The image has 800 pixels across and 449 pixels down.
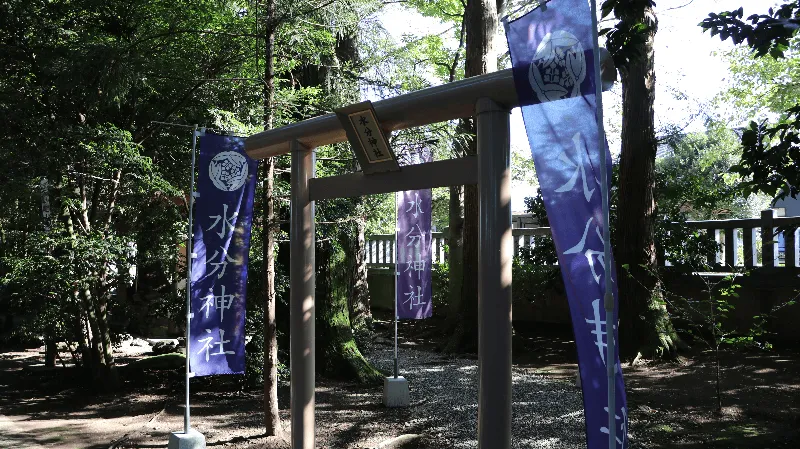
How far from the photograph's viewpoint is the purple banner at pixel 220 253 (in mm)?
5871

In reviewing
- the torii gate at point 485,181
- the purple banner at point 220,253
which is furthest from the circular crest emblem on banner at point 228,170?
the torii gate at point 485,181

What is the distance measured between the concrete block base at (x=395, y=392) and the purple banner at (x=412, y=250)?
3.31ft

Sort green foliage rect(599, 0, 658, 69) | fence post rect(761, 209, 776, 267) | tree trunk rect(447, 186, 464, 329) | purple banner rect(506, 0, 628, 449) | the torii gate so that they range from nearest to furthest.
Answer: purple banner rect(506, 0, 628, 449)
the torii gate
green foliage rect(599, 0, 658, 69)
fence post rect(761, 209, 776, 267)
tree trunk rect(447, 186, 464, 329)

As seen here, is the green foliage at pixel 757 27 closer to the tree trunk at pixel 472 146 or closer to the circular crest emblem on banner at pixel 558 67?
the circular crest emblem on banner at pixel 558 67

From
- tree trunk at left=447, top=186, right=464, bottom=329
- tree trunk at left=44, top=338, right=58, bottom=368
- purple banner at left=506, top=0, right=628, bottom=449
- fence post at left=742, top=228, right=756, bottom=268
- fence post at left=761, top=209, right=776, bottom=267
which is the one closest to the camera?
purple banner at left=506, top=0, right=628, bottom=449

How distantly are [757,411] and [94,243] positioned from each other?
23.6ft

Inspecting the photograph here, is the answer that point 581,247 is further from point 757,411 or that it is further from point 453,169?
point 757,411

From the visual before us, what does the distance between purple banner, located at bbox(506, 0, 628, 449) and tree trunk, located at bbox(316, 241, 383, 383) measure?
5951mm

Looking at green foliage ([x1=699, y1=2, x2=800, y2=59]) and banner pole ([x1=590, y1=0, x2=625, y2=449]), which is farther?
green foliage ([x1=699, y1=2, x2=800, y2=59])

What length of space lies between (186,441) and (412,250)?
12.0 feet

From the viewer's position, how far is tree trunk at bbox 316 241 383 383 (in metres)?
9.03

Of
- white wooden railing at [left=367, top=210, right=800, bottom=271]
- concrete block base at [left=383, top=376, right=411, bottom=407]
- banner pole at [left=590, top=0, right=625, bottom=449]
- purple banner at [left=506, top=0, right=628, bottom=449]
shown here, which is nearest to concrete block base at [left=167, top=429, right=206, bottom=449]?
concrete block base at [left=383, top=376, right=411, bottom=407]

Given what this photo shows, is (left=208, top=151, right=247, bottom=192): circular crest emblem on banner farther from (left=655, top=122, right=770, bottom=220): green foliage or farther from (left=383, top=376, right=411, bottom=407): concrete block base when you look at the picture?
(left=655, top=122, right=770, bottom=220): green foliage

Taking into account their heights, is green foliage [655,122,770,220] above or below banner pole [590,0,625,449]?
above
